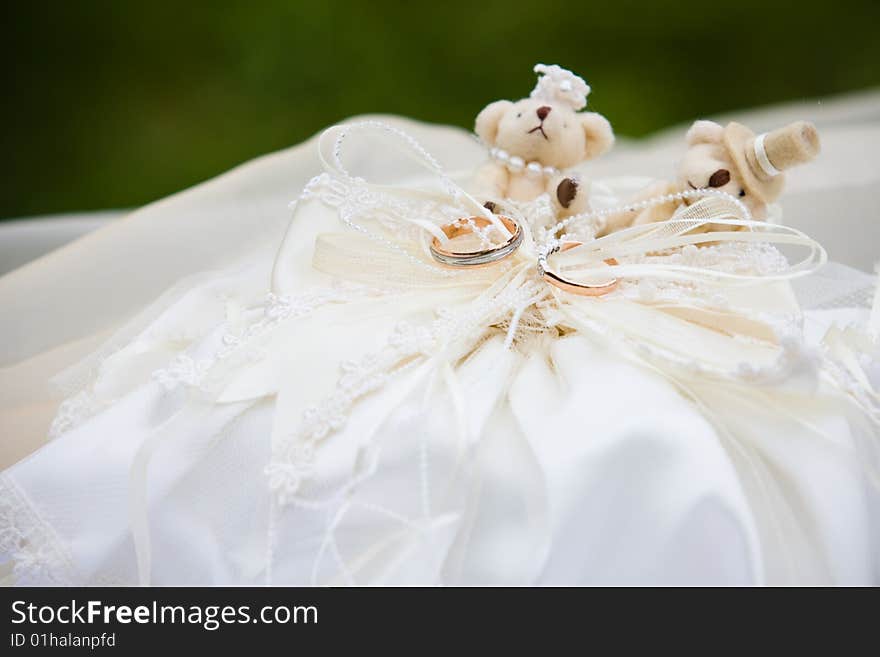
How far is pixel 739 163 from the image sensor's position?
3.32ft

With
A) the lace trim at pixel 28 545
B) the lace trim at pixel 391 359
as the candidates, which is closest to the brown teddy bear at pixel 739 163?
the lace trim at pixel 391 359

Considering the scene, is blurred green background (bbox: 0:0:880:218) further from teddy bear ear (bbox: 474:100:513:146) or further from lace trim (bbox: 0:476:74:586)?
lace trim (bbox: 0:476:74:586)

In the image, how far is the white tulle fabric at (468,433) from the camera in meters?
0.81

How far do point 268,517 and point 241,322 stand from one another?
0.25 meters

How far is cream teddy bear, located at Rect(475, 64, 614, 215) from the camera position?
1103 millimetres

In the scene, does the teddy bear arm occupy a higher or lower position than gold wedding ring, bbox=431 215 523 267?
higher

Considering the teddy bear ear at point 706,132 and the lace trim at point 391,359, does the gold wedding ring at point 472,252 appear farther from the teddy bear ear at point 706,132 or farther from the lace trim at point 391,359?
the teddy bear ear at point 706,132

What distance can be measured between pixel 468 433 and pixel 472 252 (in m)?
0.22

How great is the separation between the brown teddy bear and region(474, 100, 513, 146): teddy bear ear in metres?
0.20

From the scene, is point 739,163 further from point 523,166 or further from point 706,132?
point 523,166

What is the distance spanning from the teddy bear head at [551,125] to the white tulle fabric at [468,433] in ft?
0.29

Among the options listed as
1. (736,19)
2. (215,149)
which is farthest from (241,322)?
(736,19)

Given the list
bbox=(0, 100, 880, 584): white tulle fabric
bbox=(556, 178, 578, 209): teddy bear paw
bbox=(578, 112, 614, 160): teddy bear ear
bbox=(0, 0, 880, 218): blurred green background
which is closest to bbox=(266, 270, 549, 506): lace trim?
bbox=(0, 100, 880, 584): white tulle fabric

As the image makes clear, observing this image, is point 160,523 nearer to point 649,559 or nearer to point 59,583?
point 59,583
